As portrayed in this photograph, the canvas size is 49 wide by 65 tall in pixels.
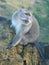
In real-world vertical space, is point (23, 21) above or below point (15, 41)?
above

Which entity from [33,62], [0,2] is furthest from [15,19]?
[0,2]

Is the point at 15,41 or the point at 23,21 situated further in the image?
the point at 23,21

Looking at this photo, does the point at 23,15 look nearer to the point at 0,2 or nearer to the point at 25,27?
the point at 25,27

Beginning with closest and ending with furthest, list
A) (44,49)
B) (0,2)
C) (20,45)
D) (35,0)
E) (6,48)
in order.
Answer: (6,48) < (20,45) < (44,49) < (0,2) < (35,0)

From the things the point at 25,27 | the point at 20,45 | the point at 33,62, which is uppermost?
the point at 25,27

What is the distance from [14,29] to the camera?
4426mm

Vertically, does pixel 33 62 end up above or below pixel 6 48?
below

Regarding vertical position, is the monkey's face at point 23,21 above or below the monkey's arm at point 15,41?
above

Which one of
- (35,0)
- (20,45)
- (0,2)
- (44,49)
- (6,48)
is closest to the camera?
(6,48)

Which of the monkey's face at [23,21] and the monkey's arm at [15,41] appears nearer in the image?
the monkey's arm at [15,41]

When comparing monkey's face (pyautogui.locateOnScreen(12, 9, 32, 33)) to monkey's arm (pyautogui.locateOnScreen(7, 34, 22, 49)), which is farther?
monkey's face (pyautogui.locateOnScreen(12, 9, 32, 33))

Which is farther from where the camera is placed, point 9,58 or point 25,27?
point 25,27

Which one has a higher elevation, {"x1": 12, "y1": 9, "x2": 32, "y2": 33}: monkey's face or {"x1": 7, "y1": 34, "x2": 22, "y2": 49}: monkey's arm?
{"x1": 12, "y1": 9, "x2": 32, "y2": 33}: monkey's face

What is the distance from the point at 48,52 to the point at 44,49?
0.12 metres
